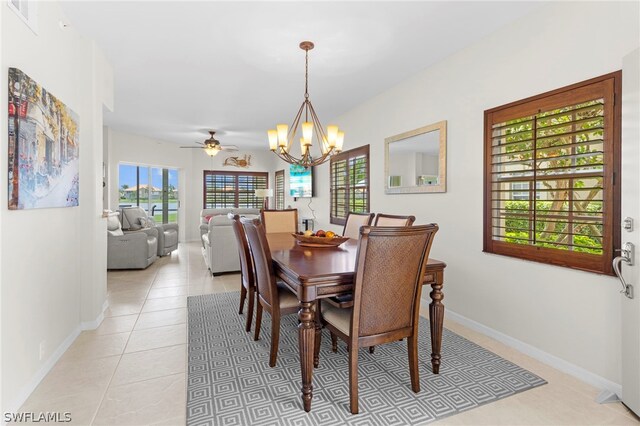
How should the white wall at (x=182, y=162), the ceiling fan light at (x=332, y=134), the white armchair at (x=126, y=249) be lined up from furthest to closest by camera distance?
the white wall at (x=182, y=162)
the white armchair at (x=126, y=249)
the ceiling fan light at (x=332, y=134)

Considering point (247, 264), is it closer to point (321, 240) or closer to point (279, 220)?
point (321, 240)

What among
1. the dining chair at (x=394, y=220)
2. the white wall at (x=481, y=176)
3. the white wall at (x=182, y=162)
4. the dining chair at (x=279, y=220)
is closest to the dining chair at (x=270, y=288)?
the dining chair at (x=394, y=220)

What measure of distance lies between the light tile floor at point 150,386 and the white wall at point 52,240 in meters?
0.15

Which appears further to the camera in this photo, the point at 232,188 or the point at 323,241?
the point at 232,188

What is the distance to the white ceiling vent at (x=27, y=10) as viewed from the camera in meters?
1.80

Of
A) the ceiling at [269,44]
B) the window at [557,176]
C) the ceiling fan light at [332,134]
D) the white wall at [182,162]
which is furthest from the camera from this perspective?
the white wall at [182,162]

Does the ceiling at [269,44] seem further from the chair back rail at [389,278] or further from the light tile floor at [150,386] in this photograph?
the light tile floor at [150,386]

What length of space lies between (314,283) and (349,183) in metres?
3.50

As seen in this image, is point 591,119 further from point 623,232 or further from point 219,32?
point 219,32

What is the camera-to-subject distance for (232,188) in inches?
362

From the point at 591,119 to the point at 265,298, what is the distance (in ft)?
8.14

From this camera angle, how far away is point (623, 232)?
1.83m

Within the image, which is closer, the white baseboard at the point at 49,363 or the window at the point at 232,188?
the white baseboard at the point at 49,363

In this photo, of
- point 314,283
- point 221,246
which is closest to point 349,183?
point 221,246
